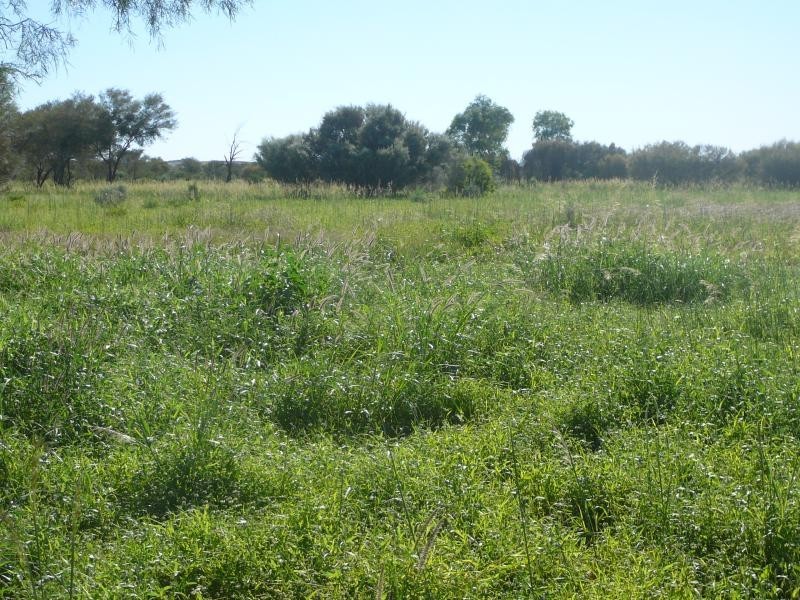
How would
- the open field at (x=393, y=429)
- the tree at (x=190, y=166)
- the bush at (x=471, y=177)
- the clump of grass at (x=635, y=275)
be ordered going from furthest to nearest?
the tree at (x=190, y=166)
the bush at (x=471, y=177)
the clump of grass at (x=635, y=275)
the open field at (x=393, y=429)

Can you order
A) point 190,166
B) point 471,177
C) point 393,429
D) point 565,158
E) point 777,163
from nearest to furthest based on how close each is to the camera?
point 393,429
point 471,177
point 777,163
point 565,158
point 190,166

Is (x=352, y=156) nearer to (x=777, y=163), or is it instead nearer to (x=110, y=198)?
(x=110, y=198)

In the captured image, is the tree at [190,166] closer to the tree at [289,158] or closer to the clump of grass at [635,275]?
the tree at [289,158]

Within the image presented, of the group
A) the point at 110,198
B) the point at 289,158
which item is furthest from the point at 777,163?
the point at 110,198

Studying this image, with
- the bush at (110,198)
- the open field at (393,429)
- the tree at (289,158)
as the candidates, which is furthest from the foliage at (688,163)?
the open field at (393,429)

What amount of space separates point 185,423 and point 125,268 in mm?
3791

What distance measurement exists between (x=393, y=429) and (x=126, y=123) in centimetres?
3968

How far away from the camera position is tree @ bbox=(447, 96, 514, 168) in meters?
58.4

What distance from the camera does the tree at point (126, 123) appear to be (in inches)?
1522

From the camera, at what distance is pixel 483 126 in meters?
58.6

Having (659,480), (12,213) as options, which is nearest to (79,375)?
(659,480)

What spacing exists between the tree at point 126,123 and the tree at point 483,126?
24.5 m

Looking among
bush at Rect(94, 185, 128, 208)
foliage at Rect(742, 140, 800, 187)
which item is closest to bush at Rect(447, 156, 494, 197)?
bush at Rect(94, 185, 128, 208)

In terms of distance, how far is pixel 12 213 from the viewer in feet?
50.0
